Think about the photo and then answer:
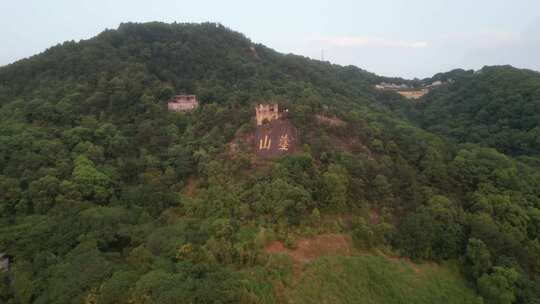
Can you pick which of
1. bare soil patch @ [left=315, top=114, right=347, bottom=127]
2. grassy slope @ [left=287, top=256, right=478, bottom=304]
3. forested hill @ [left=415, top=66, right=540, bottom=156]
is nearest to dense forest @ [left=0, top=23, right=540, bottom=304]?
grassy slope @ [left=287, top=256, right=478, bottom=304]

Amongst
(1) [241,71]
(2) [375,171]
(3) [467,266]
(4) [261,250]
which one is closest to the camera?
(4) [261,250]

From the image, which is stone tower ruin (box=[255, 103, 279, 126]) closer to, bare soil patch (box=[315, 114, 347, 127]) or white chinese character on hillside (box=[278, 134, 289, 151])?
white chinese character on hillside (box=[278, 134, 289, 151])

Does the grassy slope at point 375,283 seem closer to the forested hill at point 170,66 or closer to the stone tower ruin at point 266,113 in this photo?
the stone tower ruin at point 266,113

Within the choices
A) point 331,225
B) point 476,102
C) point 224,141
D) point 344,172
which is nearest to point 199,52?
point 224,141

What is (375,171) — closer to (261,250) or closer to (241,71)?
(261,250)

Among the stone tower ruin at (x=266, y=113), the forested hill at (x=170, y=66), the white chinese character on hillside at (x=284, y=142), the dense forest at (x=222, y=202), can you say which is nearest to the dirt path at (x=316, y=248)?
the dense forest at (x=222, y=202)

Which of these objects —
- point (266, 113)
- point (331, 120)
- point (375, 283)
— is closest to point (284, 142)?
point (266, 113)

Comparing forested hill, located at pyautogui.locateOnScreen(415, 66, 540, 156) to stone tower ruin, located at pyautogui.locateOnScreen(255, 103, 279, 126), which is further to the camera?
forested hill, located at pyautogui.locateOnScreen(415, 66, 540, 156)
